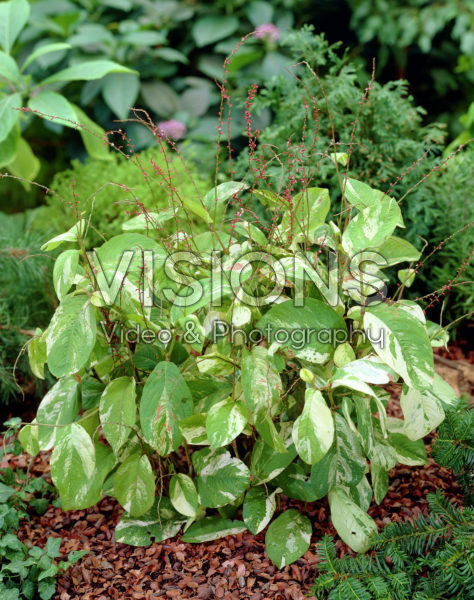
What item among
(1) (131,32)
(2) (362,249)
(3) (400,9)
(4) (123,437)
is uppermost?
(3) (400,9)

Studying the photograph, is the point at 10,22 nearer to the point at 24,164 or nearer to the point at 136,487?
the point at 24,164

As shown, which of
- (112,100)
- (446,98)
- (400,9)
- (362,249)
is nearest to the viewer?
(362,249)

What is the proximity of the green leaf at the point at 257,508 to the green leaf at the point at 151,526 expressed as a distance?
188 millimetres

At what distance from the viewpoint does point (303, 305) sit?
1.15m

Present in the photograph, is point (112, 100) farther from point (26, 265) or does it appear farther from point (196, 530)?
point (196, 530)

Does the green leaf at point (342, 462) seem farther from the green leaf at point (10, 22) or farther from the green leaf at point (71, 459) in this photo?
the green leaf at point (10, 22)

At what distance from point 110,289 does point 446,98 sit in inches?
139

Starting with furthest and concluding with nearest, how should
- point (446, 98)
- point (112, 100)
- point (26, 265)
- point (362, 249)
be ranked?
1. point (446, 98)
2. point (112, 100)
3. point (26, 265)
4. point (362, 249)

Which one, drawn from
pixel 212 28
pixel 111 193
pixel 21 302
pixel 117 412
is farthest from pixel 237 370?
pixel 212 28

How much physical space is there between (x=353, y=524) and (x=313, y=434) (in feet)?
1.11

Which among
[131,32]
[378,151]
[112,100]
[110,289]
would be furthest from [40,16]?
[110,289]

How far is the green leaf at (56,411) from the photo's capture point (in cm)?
127

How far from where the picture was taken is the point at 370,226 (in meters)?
1.14

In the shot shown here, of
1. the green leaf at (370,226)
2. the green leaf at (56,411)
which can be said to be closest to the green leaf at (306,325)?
the green leaf at (370,226)
